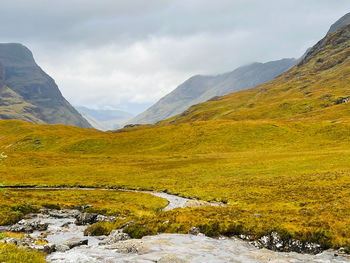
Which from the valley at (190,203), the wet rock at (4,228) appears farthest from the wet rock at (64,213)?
the wet rock at (4,228)

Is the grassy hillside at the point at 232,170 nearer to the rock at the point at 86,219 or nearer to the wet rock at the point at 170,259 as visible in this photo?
the rock at the point at 86,219

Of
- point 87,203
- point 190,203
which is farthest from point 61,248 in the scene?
point 87,203

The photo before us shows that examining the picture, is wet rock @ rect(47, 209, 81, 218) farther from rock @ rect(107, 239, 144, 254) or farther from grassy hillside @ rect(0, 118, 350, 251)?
rock @ rect(107, 239, 144, 254)

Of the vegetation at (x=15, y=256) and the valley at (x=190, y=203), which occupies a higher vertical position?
the vegetation at (x=15, y=256)

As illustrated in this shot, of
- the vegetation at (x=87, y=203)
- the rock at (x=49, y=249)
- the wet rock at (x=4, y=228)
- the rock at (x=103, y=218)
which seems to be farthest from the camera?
the vegetation at (x=87, y=203)

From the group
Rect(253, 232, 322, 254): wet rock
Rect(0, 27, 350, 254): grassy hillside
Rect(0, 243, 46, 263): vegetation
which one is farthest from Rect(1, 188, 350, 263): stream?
Rect(0, 27, 350, 254): grassy hillside

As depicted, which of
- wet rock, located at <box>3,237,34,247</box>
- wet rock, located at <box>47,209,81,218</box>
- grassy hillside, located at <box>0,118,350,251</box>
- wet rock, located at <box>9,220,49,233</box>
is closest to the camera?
wet rock, located at <box>3,237,34,247</box>

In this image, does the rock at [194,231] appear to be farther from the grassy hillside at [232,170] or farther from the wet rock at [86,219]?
the wet rock at [86,219]

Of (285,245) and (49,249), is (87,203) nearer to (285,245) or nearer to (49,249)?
(49,249)

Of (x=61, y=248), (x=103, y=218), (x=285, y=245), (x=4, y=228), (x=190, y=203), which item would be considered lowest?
(x=190, y=203)

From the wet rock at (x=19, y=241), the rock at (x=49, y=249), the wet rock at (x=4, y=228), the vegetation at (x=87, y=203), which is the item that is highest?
the rock at (x=49, y=249)

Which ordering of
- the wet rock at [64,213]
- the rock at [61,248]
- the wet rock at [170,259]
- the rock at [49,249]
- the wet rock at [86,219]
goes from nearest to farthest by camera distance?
the wet rock at [170,259], the rock at [49,249], the rock at [61,248], the wet rock at [86,219], the wet rock at [64,213]

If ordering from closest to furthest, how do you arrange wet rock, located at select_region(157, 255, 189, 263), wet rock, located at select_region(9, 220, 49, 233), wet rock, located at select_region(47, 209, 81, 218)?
wet rock, located at select_region(157, 255, 189, 263)
wet rock, located at select_region(9, 220, 49, 233)
wet rock, located at select_region(47, 209, 81, 218)

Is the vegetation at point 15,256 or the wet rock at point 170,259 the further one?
the wet rock at point 170,259
